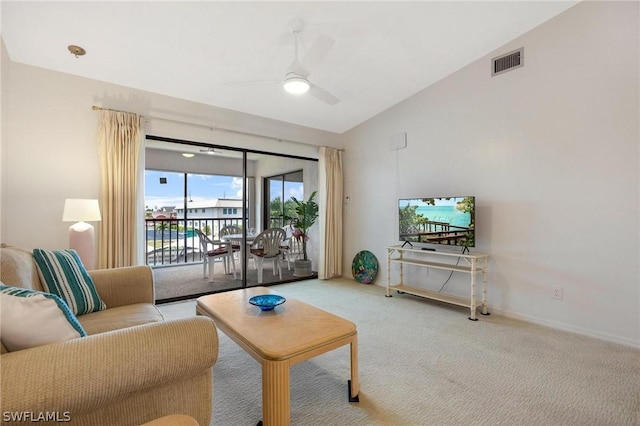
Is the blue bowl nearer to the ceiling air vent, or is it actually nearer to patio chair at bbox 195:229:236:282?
patio chair at bbox 195:229:236:282

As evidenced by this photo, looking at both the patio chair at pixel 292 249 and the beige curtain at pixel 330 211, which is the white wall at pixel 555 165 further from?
the patio chair at pixel 292 249

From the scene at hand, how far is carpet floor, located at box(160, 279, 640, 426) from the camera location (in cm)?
162

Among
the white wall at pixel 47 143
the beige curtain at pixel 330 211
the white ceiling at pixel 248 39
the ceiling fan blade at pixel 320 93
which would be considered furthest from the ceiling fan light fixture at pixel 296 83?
the beige curtain at pixel 330 211

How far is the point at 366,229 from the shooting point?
15.5 feet

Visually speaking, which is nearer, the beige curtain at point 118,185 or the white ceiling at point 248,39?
the white ceiling at point 248,39

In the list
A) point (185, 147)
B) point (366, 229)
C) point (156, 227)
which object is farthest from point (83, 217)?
point (366, 229)

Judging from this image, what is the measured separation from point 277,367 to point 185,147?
11.5ft

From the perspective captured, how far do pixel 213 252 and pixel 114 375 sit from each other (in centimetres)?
369

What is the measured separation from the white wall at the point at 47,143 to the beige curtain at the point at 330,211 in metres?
2.61

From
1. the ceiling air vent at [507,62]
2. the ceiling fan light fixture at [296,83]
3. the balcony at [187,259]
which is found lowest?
the balcony at [187,259]

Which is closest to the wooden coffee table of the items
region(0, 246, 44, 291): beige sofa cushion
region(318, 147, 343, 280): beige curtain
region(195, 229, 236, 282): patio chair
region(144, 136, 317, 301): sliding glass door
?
region(0, 246, 44, 291): beige sofa cushion

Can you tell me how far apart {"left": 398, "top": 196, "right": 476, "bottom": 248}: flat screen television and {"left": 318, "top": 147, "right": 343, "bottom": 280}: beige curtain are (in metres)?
1.31

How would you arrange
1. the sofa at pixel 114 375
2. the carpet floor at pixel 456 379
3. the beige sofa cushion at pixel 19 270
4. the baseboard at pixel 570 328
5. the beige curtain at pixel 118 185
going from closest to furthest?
the sofa at pixel 114 375, the beige sofa cushion at pixel 19 270, the carpet floor at pixel 456 379, the baseboard at pixel 570 328, the beige curtain at pixel 118 185

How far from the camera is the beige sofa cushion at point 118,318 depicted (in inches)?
65.7
